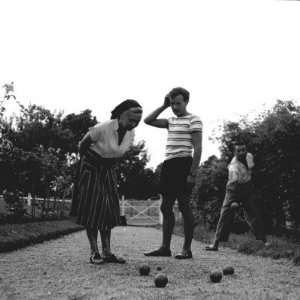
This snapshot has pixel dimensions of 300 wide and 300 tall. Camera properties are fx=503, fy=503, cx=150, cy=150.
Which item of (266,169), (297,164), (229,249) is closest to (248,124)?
(266,169)

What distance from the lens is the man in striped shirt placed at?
5.41m

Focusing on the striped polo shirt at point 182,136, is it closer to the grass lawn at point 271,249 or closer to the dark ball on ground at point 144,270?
the grass lawn at point 271,249

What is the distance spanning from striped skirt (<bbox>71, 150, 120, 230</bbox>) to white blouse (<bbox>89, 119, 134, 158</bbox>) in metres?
0.07

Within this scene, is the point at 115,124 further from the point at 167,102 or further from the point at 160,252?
the point at 160,252

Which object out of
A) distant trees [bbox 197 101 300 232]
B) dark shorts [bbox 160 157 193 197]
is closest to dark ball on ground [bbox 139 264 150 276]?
dark shorts [bbox 160 157 193 197]

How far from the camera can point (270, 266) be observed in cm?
493

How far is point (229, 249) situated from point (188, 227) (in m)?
1.94

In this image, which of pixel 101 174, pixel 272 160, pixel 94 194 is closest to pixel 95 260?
pixel 94 194

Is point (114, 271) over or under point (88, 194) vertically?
under

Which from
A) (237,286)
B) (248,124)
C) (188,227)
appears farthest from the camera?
(248,124)

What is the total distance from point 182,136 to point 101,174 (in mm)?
1067

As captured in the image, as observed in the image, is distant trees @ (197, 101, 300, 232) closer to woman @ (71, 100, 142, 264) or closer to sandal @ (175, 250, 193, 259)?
sandal @ (175, 250, 193, 259)

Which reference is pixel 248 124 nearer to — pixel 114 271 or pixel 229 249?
pixel 229 249

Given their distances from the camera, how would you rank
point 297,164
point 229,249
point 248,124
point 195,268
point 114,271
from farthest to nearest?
point 248,124
point 297,164
point 229,249
point 195,268
point 114,271
